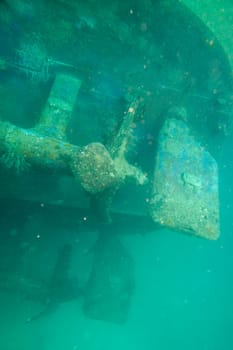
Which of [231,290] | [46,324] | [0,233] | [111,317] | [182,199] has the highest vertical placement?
[182,199]

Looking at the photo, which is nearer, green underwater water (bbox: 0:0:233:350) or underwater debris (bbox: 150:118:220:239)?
underwater debris (bbox: 150:118:220:239)

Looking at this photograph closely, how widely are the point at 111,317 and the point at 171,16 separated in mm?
6022

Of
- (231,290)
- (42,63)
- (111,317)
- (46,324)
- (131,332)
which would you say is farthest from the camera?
(231,290)

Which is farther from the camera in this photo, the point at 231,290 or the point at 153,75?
the point at 231,290

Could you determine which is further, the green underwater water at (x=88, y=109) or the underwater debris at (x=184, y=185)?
the green underwater water at (x=88, y=109)

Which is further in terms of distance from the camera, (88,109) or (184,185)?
(88,109)

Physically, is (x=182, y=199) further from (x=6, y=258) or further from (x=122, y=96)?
(x=6, y=258)

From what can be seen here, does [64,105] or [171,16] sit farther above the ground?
[171,16]

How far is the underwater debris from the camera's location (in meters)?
3.73

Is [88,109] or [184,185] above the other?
[184,185]

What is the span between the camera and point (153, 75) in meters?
5.41

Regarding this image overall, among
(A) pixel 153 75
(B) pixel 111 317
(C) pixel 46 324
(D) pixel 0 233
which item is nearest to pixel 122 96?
(A) pixel 153 75

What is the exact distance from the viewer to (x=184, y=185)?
415 cm

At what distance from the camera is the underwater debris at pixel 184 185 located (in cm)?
373
